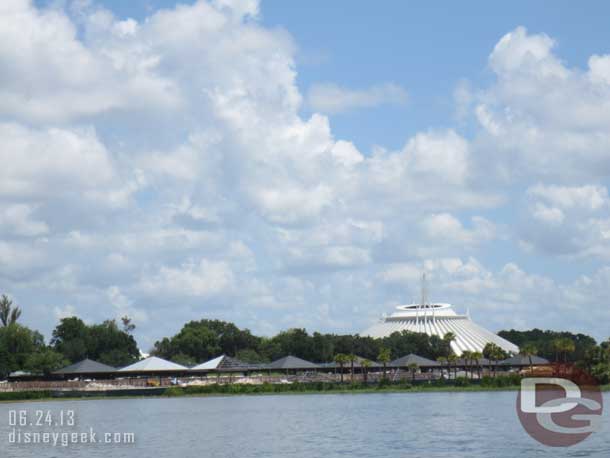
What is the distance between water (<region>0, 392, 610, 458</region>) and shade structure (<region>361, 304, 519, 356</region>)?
9380 cm

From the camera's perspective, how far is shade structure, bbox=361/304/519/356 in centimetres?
17088

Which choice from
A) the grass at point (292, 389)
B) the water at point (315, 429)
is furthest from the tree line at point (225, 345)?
the water at point (315, 429)

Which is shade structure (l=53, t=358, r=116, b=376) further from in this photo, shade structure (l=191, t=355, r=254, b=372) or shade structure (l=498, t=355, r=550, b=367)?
shade structure (l=498, t=355, r=550, b=367)

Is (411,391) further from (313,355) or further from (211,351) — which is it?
(211,351)

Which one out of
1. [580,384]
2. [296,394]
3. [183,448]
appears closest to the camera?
[183,448]

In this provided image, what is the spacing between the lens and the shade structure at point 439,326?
171 metres

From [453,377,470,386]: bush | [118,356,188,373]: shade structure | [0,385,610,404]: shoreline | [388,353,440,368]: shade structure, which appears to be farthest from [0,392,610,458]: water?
[388,353,440,368]: shade structure

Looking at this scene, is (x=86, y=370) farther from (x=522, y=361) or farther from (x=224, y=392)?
(x=522, y=361)

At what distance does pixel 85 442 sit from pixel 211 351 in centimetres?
9987

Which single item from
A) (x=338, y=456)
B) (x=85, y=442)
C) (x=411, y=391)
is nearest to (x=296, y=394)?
(x=411, y=391)

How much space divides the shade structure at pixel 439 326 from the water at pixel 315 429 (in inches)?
3693

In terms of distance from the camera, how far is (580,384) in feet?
277

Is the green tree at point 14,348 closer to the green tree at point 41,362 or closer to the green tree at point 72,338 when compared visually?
the green tree at point 41,362

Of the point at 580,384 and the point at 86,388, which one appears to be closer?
the point at 580,384
